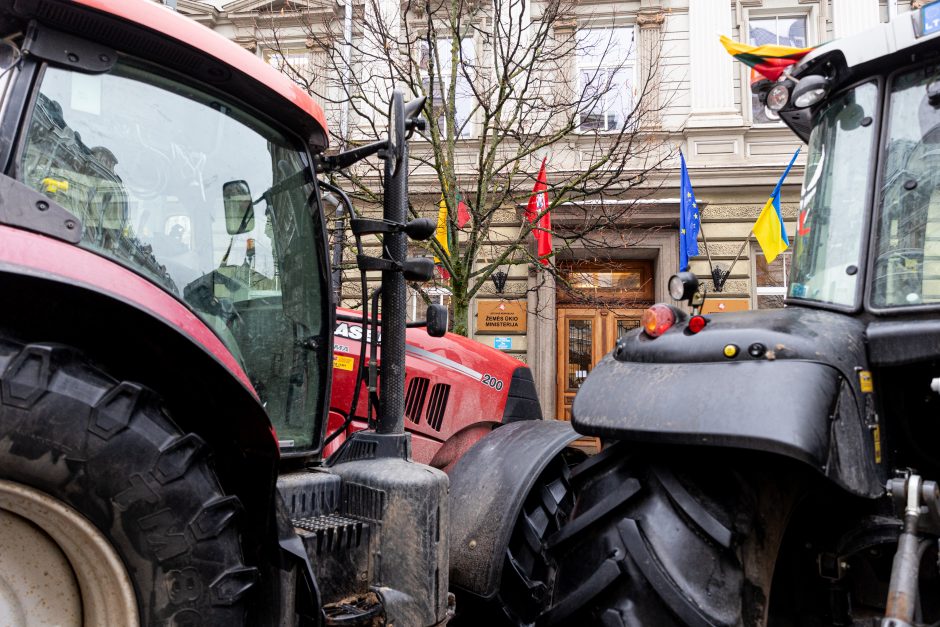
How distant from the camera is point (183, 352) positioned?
1.70 metres

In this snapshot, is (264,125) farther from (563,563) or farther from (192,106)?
(563,563)

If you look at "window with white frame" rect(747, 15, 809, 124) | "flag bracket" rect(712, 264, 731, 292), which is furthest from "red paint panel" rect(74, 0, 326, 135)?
"window with white frame" rect(747, 15, 809, 124)

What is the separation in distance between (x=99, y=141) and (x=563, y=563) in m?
1.79

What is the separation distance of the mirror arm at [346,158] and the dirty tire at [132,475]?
1260 mm

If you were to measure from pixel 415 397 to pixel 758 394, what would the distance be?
233 centimetres

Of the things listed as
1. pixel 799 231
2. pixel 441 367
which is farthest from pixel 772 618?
pixel 441 367

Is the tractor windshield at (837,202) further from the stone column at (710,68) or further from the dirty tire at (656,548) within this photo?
the stone column at (710,68)

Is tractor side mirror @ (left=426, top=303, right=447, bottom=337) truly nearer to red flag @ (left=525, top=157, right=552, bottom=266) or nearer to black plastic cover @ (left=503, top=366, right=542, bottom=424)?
black plastic cover @ (left=503, top=366, right=542, bottom=424)

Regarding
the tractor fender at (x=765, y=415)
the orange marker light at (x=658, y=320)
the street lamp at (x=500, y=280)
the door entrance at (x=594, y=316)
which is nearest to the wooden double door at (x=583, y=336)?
the door entrance at (x=594, y=316)

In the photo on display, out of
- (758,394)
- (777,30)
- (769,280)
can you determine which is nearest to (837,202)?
(758,394)

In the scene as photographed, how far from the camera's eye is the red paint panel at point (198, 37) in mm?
1798

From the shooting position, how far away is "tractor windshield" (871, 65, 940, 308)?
1.84m

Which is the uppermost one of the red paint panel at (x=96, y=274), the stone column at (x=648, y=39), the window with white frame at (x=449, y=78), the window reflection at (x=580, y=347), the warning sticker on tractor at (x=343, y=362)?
the stone column at (x=648, y=39)

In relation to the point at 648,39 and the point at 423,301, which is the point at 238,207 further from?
the point at 648,39
